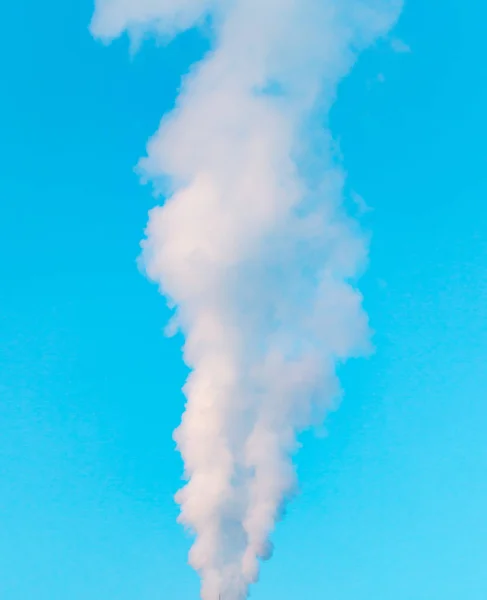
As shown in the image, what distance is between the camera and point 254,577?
199ft

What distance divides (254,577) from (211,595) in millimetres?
7000

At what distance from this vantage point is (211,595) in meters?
59.2
